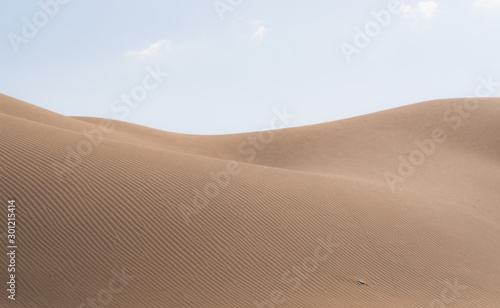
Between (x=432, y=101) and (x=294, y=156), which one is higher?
(x=294, y=156)

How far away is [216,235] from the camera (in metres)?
9.20

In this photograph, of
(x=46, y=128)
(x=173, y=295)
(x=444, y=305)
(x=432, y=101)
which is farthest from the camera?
(x=432, y=101)

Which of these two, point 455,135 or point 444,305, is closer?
point 444,305

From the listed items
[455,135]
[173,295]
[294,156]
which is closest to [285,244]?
[173,295]

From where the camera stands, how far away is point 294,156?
76.1 feet

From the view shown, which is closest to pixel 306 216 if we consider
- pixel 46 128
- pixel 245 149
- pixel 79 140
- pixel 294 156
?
pixel 79 140

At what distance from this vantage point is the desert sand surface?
7691 millimetres

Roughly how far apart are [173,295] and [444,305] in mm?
5527

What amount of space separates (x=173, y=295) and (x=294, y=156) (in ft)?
53.2

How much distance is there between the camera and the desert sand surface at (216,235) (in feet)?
25.2

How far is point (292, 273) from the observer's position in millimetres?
8875

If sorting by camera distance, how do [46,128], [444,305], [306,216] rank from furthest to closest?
1. [46,128]
2. [306,216]
3. [444,305]

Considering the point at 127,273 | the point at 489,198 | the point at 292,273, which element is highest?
the point at 127,273

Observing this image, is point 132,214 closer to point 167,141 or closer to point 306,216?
point 306,216
